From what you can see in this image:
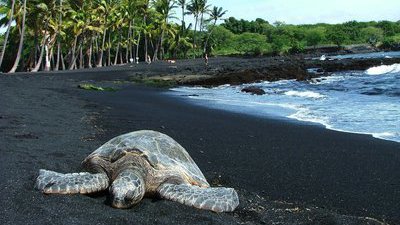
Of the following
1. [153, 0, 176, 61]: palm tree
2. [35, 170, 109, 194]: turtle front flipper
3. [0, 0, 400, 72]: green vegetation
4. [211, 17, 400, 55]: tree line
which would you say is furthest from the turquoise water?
[211, 17, 400, 55]: tree line

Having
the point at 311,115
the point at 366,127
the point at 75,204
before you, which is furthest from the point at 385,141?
the point at 75,204

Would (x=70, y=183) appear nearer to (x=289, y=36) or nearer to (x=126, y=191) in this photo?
(x=126, y=191)

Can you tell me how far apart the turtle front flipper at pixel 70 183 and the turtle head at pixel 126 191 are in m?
0.30

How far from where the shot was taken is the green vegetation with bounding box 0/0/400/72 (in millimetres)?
33938

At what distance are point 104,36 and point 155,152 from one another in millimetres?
43187

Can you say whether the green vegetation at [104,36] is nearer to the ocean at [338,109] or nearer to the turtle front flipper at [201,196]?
the ocean at [338,109]

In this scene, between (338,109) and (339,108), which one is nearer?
(338,109)

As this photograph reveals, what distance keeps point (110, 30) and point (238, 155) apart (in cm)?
4835

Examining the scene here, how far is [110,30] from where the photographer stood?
51.9 meters

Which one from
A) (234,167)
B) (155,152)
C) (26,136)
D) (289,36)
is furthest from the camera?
(289,36)

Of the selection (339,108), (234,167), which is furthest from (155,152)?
(339,108)

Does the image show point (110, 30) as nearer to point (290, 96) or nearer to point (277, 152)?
point (290, 96)

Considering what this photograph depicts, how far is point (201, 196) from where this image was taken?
146 inches

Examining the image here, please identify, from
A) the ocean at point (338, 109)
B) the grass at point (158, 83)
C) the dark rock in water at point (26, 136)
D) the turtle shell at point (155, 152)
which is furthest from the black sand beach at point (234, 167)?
the grass at point (158, 83)
